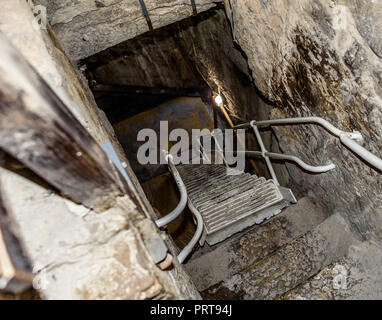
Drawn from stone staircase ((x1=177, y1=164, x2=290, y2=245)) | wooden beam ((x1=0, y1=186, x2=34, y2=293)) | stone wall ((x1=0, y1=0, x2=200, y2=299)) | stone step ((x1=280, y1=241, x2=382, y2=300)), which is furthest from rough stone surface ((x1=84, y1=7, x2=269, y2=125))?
wooden beam ((x1=0, y1=186, x2=34, y2=293))

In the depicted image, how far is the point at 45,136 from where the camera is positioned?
815 mm

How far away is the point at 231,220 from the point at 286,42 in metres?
1.95

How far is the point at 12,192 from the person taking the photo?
3.88 ft

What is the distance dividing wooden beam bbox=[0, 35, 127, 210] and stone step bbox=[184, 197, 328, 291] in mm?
1668

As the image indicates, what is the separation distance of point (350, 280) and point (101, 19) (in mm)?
3187

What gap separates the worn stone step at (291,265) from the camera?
2.11 metres

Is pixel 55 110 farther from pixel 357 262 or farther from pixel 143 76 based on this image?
pixel 143 76

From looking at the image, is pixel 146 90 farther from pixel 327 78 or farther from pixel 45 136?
pixel 45 136

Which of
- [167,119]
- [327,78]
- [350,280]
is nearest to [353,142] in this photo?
[327,78]

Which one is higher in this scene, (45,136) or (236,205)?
(45,136)

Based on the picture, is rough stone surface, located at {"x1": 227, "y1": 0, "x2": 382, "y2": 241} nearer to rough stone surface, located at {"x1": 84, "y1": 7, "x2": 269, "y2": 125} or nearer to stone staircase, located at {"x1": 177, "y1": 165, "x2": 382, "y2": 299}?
stone staircase, located at {"x1": 177, "y1": 165, "x2": 382, "y2": 299}

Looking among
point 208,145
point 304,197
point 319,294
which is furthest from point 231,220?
point 208,145

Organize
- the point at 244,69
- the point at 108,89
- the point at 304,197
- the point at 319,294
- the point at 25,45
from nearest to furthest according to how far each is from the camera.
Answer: the point at 25,45 → the point at 319,294 → the point at 304,197 → the point at 244,69 → the point at 108,89

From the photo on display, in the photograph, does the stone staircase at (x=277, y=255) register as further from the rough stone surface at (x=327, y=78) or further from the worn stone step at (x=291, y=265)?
the rough stone surface at (x=327, y=78)
